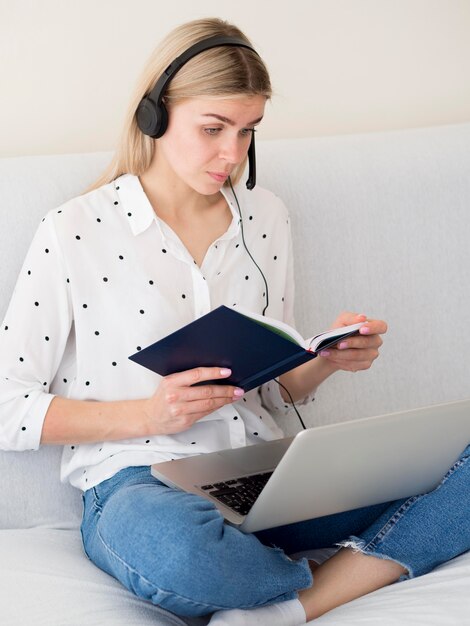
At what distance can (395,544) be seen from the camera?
1.35 metres

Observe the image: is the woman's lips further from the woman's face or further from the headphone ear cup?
the headphone ear cup

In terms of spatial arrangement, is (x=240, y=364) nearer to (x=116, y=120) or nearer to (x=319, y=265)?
(x=319, y=265)

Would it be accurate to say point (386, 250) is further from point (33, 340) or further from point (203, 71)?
point (33, 340)

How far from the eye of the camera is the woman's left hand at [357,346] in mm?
1463

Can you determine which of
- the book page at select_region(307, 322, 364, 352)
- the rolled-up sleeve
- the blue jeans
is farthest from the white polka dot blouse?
the book page at select_region(307, 322, 364, 352)

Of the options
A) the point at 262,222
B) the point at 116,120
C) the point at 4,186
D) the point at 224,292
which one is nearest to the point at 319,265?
the point at 262,222

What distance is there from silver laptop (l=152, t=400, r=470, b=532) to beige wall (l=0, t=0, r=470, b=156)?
0.81m

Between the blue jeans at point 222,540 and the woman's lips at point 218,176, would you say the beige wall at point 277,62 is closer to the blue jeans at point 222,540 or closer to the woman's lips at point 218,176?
the woman's lips at point 218,176

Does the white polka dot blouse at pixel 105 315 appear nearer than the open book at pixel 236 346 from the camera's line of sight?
No

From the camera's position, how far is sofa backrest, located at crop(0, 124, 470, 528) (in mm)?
1840

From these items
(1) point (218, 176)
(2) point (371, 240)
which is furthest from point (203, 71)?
(2) point (371, 240)

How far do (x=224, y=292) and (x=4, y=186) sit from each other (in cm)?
44

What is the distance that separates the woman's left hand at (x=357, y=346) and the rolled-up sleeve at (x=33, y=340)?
44 cm

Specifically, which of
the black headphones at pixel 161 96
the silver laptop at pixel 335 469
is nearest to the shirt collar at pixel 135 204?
the black headphones at pixel 161 96
